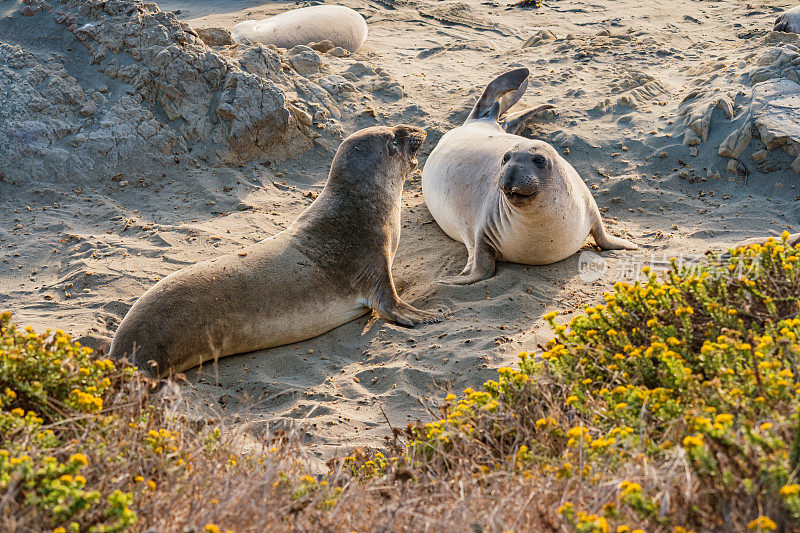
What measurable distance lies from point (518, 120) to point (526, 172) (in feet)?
8.89

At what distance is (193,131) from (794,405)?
6573 millimetres

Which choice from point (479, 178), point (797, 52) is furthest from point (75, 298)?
point (797, 52)

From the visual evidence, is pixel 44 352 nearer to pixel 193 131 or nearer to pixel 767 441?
pixel 767 441

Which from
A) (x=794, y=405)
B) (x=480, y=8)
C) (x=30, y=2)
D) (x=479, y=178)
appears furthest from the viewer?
(x=480, y=8)

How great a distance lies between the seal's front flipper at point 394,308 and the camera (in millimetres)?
5223

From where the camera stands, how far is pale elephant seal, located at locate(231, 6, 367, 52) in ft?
36.3

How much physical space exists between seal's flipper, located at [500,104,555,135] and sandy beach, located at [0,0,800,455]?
0.16 meters

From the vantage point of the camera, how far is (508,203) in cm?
579

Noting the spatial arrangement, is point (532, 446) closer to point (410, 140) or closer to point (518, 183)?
point (518, 183)

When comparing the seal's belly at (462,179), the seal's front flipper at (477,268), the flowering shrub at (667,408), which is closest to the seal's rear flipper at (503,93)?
the seal's belly at (462,179)

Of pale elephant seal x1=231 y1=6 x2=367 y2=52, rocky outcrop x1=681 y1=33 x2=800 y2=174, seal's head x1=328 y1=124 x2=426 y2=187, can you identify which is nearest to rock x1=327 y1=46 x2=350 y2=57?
pale elephant seal x1=231 y1=6 x2=367 y2=52

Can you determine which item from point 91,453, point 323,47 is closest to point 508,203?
point 91,453

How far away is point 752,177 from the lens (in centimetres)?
682

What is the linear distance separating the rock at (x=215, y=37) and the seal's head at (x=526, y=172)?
5599 millimetres
